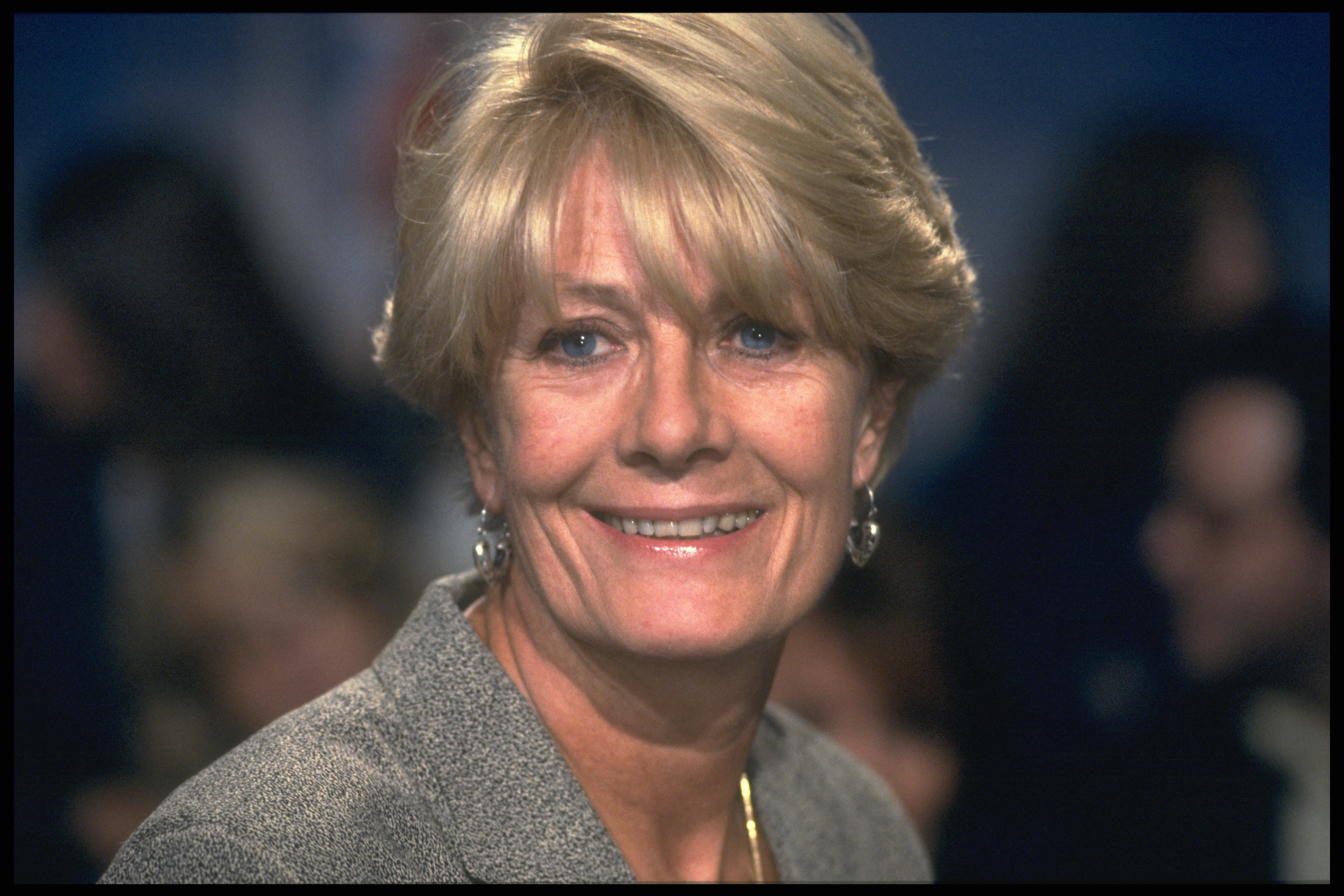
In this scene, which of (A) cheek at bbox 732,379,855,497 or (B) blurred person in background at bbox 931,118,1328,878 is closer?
(A) cheek at bbox 732,379,855,497

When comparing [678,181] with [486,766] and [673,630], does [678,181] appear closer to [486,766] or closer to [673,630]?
[673,630]

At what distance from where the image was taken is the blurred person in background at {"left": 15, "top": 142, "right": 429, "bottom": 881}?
8.09ft

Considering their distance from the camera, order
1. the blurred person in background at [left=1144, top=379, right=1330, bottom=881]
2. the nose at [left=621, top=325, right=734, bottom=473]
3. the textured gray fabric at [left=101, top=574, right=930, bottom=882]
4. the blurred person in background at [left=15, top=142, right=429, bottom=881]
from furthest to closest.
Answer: the blurred person in background at [left=1144, top=379, right=1330, bottom=881] → the blurred person in background at [left=15, top=142, right=429, bottom=881] → the nose at [left=621, top=325, right=734, bottom=473] → the textured gray fabric at [left=101, top=574, right=930, bottom=882]

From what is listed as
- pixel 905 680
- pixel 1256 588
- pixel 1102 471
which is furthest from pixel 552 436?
pixel 1256 588

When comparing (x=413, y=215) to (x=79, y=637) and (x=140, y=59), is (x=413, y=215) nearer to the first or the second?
(x=140, y=59)

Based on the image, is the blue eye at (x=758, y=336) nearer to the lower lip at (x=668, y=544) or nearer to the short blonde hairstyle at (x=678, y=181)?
the short blonde hairstyle at (x=678, y=181)

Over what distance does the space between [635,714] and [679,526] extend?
0.95 feet

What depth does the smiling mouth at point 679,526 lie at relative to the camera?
58.6 inches

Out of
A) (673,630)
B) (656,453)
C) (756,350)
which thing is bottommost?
(673,630)

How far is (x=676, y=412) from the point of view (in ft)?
4.55

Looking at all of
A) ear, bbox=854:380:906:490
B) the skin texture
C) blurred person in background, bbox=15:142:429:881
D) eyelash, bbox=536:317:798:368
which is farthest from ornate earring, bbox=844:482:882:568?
→ blurred person in background, bbox=15:142:429:881

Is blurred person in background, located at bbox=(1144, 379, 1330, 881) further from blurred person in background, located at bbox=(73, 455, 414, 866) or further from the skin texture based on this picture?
blurred person in background, located at bbox=(73, 455, 414, 866)
